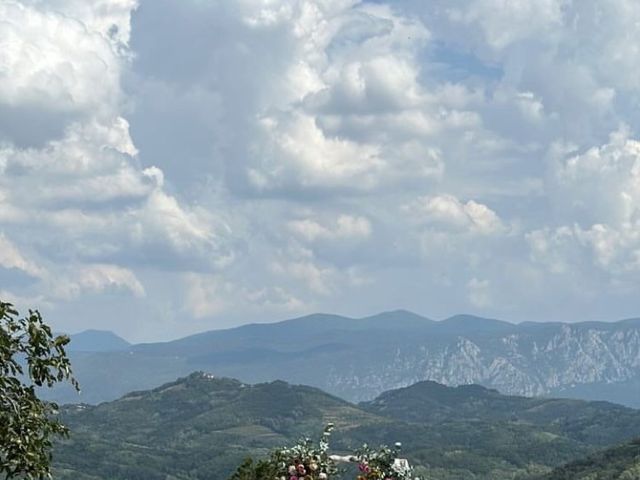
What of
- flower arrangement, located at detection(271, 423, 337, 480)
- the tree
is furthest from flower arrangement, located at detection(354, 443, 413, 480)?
the tree

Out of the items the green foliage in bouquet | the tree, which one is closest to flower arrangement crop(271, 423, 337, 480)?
the green foliage in bouquet

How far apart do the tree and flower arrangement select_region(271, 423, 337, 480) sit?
6.89 meters

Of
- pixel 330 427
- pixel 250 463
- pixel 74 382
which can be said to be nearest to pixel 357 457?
pixel 330 427

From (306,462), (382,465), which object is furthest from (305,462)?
(382,465)

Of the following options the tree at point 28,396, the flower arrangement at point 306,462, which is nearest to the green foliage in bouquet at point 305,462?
the flower arrangement at point 306,462

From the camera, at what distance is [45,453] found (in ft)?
83.5

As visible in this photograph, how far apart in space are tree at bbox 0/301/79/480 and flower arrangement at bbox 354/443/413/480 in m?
8.90

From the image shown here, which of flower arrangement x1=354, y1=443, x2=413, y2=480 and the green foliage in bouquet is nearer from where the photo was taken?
the green foliage in bouquet

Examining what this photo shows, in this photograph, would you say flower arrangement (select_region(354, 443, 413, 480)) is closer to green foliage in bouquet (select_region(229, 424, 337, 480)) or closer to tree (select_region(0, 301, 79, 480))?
green foliage in bouquet (select_region(229, 424, 337, 480))

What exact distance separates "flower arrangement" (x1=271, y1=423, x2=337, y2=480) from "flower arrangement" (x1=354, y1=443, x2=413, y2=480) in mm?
1048

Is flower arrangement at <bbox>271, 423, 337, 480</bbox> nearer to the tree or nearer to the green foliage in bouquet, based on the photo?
the green foliage in bouquet

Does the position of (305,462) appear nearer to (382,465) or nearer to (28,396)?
(382,465)

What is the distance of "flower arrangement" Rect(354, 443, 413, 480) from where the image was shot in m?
27.2

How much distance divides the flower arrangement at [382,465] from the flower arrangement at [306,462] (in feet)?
3.44
